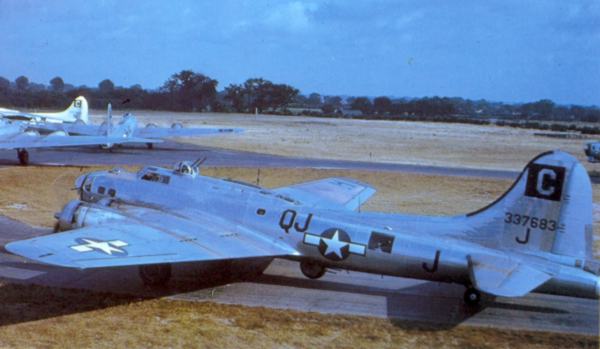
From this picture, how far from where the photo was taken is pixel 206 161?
4759 cm

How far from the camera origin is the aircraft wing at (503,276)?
13.4 m

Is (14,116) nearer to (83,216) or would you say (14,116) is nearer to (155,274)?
(83,216)

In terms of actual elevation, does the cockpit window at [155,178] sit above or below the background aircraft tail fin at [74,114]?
below

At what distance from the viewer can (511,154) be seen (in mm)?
64375

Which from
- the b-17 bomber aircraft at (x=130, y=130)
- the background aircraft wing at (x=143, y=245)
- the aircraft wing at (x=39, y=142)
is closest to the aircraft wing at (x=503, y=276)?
the background aircraft wing at (x=143, y=245)

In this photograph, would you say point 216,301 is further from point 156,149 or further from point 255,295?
point 156,149

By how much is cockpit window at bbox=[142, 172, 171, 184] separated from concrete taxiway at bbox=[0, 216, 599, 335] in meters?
2.73

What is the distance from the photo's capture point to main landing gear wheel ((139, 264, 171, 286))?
17266 millimetres

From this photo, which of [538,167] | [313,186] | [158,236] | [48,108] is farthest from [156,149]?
[48,108]

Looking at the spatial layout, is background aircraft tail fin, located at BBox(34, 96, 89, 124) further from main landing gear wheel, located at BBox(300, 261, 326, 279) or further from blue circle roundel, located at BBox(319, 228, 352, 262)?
blue circle roundel, located at BBox(319, 228, 352, 262)

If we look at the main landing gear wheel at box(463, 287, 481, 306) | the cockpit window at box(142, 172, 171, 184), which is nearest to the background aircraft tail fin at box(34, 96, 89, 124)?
the cockpit window at box(142, 172, 171, 184)

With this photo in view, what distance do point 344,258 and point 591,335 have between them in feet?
20.2

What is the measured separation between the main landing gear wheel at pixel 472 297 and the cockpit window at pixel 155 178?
31.5 ft

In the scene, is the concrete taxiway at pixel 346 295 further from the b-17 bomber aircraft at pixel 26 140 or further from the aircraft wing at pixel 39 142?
the b-17 bomber aircraft at pixel 26 140
